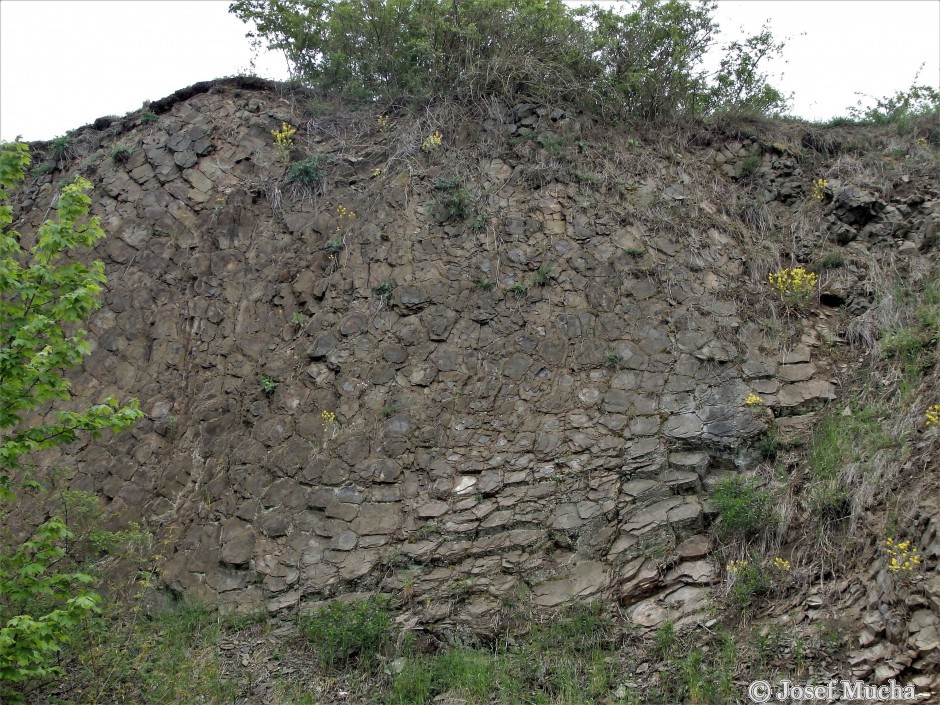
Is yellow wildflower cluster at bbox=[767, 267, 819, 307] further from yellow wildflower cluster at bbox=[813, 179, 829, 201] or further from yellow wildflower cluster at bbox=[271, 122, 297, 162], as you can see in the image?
yellow wildflower cluster at bbox=[271, 122, 297, 162]

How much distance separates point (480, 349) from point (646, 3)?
6.01 m

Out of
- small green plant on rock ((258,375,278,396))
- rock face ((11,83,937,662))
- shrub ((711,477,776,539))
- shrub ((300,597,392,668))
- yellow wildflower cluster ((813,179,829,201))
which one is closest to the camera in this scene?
shrub ((300,597,392,668))

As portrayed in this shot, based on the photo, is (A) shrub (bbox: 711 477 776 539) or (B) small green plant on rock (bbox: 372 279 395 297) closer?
(A) shrub (bbox: 711 477 776 539)

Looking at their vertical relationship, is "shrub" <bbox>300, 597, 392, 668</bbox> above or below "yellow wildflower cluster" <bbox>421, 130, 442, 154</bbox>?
below

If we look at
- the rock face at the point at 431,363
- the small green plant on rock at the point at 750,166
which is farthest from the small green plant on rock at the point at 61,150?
the small green plant on rock at the point at 750,166

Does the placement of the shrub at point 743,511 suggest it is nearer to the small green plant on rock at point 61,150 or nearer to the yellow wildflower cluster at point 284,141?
the yellow wildflower cluster at point 284,141

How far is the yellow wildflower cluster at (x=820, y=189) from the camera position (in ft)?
36.4

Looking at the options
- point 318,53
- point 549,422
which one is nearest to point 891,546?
point 549,422

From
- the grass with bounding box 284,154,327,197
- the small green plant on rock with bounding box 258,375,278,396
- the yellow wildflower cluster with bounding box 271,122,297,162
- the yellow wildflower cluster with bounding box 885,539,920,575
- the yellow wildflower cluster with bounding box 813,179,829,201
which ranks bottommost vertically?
the yellow wildflower cluster with bounding box 885,539,920,575

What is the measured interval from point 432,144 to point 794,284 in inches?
196

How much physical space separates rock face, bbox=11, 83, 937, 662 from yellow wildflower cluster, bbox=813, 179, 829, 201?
0.95ft

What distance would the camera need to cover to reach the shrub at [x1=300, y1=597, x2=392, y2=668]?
25.1ft

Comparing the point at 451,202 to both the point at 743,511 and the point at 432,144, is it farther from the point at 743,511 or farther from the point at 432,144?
the point at 743,511

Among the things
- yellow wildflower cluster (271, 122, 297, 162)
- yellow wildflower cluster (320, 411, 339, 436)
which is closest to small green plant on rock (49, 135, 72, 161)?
yellow wildflower cluster (271, 122, 297, 162)
